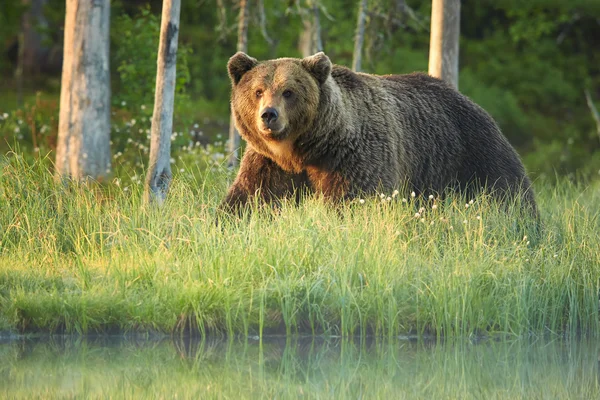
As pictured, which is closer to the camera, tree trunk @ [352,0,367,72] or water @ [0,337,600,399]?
water @ [0,337,600,399]

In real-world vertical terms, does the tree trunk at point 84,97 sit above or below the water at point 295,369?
above

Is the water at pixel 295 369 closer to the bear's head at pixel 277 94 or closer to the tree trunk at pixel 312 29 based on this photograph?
the bear's head at pixel 277 94

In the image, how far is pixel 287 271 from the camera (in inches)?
291

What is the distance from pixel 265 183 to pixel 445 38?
390 centimetres

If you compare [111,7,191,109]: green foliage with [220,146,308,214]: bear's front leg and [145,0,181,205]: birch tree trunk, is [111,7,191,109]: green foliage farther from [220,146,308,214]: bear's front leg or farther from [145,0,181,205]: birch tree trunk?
[220,146,308,214]: bear's front leg

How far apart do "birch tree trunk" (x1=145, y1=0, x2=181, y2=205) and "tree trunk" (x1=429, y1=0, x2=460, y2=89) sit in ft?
10.6

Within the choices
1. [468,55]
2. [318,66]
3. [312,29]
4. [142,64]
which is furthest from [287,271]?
[468,55]

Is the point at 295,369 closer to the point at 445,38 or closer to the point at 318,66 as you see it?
the point at 318,66

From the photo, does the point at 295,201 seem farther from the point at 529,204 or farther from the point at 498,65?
the point at 498,65

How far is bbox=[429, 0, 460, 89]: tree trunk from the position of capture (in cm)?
1180

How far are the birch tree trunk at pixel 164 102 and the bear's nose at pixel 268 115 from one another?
188 cm

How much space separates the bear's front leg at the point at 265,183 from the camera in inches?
343

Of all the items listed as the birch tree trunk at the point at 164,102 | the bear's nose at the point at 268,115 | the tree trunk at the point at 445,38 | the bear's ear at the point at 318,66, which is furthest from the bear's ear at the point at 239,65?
the tree trunk at the point at 445,38

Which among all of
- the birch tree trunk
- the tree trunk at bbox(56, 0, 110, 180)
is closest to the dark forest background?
the tree trunk at bbox(56, 0, 110, 180)
